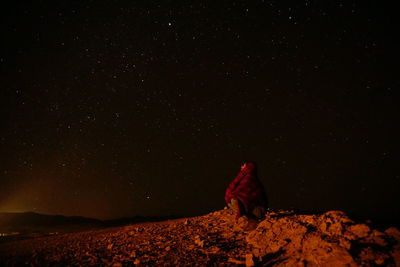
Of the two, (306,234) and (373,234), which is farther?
(306,234)

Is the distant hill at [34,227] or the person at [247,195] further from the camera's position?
the distant hill at [34,227]

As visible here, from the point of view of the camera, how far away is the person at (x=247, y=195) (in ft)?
20.0

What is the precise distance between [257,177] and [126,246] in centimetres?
328

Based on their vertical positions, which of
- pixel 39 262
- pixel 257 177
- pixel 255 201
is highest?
pixel 257 177

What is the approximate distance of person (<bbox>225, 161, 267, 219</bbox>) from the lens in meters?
6.08

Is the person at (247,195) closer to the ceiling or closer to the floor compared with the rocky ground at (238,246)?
closer to the ceiling

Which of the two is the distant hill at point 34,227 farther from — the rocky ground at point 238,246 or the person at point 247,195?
the person at point 247,195

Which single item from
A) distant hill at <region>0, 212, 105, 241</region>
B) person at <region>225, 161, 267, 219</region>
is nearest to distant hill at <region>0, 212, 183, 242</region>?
distant hill at <region>0, 212, 105, 241</region>

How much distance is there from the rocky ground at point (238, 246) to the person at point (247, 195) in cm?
32

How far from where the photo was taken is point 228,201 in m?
6.23

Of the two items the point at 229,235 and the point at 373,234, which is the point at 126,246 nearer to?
the point at 229,235

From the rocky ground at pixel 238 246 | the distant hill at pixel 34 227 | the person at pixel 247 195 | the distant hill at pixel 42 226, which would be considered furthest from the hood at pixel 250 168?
the distant hill at pixel 34 227

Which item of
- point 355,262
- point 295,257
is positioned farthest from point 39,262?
point 355,262

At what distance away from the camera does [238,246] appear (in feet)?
17.6
